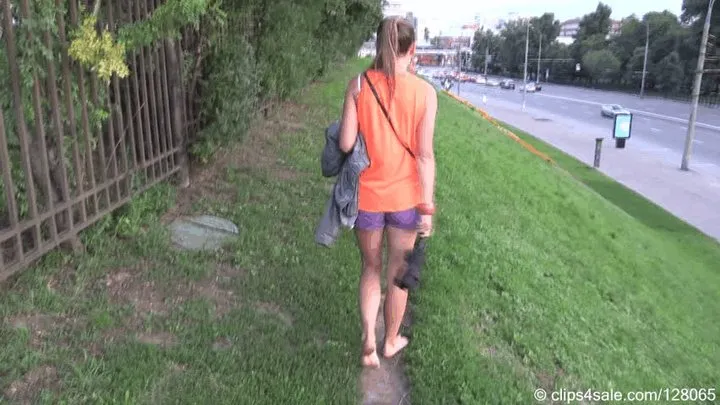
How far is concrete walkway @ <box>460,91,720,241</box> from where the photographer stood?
74.2 feet

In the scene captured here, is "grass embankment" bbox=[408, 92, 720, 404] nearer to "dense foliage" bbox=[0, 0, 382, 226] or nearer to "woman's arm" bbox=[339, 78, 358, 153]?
"woman's arm" bbox=[339, 78, 358, 153]

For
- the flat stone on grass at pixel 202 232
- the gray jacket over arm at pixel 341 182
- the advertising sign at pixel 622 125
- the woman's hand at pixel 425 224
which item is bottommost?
the advertising sign at pixel 622 125

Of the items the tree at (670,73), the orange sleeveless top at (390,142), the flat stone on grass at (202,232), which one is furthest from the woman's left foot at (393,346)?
the tree at (670,73)

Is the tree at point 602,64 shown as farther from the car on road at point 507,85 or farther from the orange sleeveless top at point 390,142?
the orange sleeveless top at point 390,142

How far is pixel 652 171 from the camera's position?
98.9 ft

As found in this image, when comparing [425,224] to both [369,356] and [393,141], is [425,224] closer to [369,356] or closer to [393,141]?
[393,141]

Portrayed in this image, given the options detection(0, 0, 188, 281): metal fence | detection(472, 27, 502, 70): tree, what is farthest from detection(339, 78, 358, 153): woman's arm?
detection(472, 27, 502, 70): tree

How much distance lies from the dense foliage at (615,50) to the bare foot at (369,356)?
48.2 meters

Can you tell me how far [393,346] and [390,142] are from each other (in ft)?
3.99

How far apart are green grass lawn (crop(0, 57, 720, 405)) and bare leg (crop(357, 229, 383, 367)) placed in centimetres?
14

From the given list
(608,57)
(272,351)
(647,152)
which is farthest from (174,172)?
(608,57)

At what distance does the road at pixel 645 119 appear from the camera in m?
39.0

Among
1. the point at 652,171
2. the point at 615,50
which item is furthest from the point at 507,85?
the point at 652,171

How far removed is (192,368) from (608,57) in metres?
94.7
